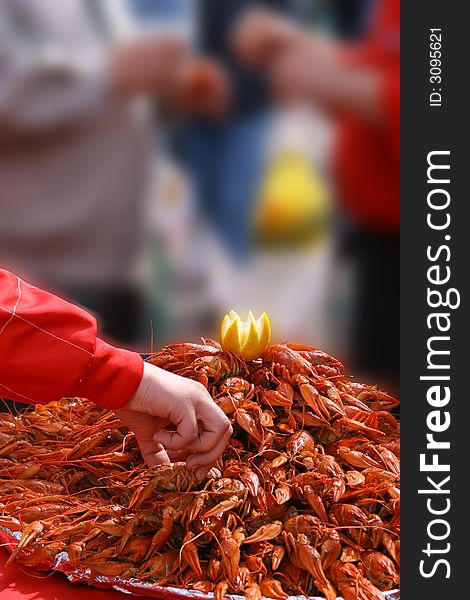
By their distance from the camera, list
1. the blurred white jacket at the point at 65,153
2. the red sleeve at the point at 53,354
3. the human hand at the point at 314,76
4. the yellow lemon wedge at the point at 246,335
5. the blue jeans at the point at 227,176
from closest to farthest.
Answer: the human hand at the point at 314,76
the blue jeans at the point at 227,176
the blurred white jacket at the point at 65,153
the red sleeve at the point at 53,354
the yellow lemon wedge at the point at 246,335

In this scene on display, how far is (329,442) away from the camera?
4.67 ft

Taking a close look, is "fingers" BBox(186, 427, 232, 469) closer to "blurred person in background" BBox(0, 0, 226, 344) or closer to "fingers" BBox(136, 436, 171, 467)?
"fingers" BBox(136, 436, 171, 467)

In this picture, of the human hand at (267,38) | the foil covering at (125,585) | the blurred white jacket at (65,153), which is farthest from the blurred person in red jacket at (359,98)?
the foil covering at (125,585)

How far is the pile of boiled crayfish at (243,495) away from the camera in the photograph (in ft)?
3.89

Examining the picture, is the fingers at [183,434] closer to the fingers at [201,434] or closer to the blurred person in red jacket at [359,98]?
the fingers at [201,434]

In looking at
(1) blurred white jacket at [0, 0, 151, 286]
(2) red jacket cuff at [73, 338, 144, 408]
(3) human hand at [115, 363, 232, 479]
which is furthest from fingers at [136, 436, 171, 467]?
(1) blurred white jacket at [0, 0, 151, 286]

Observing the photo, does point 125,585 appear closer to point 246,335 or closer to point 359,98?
point 246,335

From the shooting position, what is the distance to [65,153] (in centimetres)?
125

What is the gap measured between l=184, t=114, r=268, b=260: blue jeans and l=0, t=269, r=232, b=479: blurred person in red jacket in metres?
0.42

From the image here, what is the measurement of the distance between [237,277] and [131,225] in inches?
12.1

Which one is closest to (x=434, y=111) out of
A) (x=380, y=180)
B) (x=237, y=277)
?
(x=380, y=180)

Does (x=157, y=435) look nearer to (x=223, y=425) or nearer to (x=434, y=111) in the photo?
(x=223, y=425)

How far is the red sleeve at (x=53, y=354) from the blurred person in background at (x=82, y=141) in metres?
0.07

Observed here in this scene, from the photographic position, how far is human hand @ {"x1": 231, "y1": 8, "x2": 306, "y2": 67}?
0.67 m
